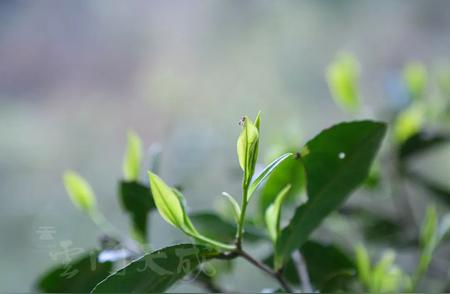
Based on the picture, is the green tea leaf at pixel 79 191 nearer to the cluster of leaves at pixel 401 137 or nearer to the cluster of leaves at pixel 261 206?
the cluster of leaves at pixel 261 206

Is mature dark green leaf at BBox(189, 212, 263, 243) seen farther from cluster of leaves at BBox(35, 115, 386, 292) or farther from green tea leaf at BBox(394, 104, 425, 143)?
green tea leaf at BBox(394, 104, 425, 143)

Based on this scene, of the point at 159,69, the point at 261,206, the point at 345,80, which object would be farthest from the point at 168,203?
the point at 159,69

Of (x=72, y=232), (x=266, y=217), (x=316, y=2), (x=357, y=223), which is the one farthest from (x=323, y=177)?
(x=316, y=2)

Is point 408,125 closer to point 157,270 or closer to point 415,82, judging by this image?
point 415,82

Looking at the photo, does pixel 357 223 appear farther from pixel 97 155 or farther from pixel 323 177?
pixel 97 155

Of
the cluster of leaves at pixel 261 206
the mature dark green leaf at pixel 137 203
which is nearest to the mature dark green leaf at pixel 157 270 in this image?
the cluster of leaves at pixel 261 206

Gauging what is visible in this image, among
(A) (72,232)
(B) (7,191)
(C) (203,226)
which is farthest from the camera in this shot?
(B) (7,191)
